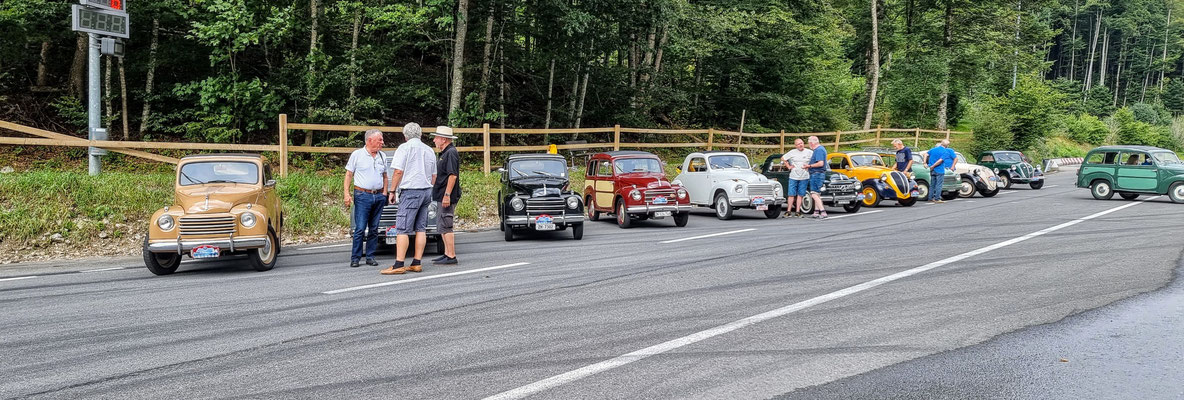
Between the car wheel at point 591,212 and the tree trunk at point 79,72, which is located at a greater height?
the tree trunk at point 79,72

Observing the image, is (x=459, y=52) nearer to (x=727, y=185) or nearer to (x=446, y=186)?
(x=727, y=185)

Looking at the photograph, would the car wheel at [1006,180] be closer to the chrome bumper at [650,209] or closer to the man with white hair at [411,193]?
the chrome bumper at [650,209]

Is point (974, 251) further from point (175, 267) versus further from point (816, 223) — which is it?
point (175, 267)

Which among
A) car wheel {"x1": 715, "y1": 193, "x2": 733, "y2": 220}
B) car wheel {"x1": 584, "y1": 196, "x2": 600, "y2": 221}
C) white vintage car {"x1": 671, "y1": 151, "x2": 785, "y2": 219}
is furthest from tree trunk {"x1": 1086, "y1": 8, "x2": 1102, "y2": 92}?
car wheel {"x1": 584, "y1": 196, "x2": 600, "y2": 221}

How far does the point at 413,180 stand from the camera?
29.8 feet

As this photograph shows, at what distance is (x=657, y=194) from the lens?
1518 centimetres

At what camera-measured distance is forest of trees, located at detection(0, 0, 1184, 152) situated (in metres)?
20.6

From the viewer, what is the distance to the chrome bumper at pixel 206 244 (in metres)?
9.10

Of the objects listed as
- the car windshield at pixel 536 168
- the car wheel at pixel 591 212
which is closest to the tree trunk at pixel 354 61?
the car wheel at pixel 591 212

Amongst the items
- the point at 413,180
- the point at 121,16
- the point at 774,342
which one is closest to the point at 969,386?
the point at 774,342

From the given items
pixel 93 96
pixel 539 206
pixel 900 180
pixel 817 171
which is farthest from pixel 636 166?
A: pixel 93 96

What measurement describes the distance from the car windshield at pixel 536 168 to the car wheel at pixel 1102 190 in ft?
54.8

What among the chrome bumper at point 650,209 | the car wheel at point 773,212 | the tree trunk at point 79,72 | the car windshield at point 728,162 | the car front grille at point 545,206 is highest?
the tree trunk at point 79,72

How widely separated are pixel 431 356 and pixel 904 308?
4.18m
